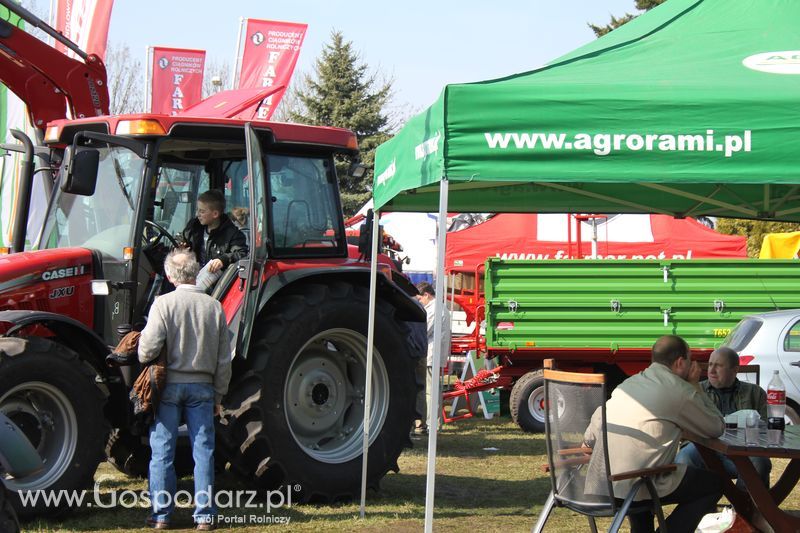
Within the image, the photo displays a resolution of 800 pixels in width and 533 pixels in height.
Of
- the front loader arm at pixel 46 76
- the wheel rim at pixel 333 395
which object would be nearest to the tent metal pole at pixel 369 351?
the wheel rim at pixel 333 395

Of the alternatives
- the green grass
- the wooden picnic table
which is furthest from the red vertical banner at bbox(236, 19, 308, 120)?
the wooden picnic table

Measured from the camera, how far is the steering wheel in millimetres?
6867

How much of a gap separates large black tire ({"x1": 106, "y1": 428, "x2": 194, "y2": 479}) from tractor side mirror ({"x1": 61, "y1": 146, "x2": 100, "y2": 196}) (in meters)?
2.14

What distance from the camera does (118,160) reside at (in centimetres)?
663

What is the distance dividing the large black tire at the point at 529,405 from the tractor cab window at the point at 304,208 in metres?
4.73

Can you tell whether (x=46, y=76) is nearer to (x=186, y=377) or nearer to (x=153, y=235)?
(x=153, y=235)

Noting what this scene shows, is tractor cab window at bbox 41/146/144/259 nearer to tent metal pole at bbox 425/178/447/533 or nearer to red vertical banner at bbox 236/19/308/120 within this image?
tent metal pole at bbox 425/178/447/533

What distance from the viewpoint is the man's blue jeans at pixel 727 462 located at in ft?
19.7

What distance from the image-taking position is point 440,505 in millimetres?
7129

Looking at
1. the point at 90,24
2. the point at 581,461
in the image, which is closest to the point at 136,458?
the point at 581,461

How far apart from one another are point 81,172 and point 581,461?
3.23m

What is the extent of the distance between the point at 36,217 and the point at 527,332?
6010 mm

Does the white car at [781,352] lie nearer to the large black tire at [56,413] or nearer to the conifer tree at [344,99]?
the large black tire at [56,413]

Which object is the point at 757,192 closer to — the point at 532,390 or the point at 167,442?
the point at 167,442
